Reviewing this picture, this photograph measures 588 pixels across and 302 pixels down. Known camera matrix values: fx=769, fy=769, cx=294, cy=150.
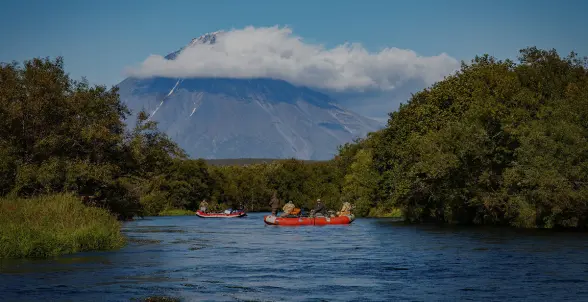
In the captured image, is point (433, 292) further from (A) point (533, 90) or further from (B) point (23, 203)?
(A) point (533, 90)

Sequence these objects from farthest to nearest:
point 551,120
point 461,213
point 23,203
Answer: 1. point 461,213
2. point 551,120
3. point 23,203

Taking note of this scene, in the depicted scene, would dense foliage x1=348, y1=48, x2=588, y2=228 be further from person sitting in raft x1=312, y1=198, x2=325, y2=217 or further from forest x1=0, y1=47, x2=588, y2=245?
person sitting in raft x1=312, y1=198, x2=325, y2=217

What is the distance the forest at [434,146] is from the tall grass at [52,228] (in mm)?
1343

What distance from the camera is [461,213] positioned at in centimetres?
7131

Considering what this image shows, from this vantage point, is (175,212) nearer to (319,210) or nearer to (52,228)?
(319,210)

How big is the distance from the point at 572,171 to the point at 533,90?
812 inches

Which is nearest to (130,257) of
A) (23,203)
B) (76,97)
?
(23,203)

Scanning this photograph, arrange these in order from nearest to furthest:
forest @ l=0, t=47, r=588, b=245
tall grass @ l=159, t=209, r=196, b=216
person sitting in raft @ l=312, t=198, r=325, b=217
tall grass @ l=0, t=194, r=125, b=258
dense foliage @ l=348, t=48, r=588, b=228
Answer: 1. tall grass @ l=0, t=194, r=125, b=258
2. forest @ l=0, t=47, r=588, b=245
3. dense foliage @ l=348, t=48, r=588, b=228
4. person sitting in raft @ l=312, t=198, r=325, b=217
5. tall grass @ l=159, t=209, r=196, b=216

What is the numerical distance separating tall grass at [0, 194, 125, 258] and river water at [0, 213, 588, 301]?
3.67 feet

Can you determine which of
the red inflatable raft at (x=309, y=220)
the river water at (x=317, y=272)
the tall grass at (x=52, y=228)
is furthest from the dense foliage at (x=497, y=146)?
the tall grass at (x=52, y=228)

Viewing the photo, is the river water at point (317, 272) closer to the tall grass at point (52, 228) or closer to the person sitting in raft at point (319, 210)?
the tall grass at point (52, 228)

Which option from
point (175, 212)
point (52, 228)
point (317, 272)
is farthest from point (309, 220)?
point (175, 212)

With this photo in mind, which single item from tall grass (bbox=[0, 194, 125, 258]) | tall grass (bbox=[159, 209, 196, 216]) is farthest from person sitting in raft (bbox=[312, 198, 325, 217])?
tall grass (bbox=[159, 209, 196, 216])

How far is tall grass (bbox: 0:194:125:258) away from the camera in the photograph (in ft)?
108
